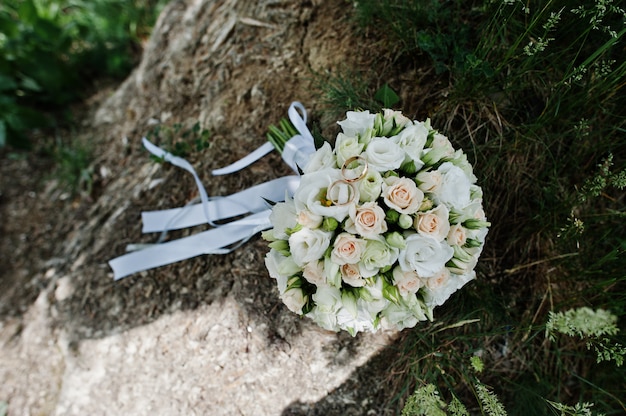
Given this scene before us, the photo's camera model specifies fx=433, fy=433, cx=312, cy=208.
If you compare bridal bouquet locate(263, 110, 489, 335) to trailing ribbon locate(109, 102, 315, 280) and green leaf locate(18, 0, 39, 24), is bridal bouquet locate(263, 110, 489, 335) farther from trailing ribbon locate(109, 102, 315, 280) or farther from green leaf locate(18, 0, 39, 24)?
green leaf locate(18, 0, 39, 24)

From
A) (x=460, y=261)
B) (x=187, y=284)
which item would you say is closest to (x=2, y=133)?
(x=187, y=284)

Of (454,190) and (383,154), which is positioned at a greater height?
(383,154)

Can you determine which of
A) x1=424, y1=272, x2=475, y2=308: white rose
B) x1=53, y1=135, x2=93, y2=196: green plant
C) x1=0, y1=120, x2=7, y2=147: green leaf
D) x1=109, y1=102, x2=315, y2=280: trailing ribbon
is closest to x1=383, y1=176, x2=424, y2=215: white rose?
x1=424, y1=272, x2=475, y2=308: white rose

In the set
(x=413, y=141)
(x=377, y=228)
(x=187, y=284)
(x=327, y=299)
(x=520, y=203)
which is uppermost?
(x=413, y=141)

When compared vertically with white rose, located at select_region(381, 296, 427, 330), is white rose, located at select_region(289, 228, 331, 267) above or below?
above

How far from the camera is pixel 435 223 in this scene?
A: 3.92 ft

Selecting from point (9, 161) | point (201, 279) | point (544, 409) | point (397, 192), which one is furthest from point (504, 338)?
point (9, 161)

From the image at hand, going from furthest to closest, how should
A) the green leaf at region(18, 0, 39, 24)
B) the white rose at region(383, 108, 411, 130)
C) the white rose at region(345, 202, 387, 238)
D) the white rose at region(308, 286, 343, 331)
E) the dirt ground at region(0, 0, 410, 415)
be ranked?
the green leaf at region(18, 0, 39, 24) → the dirt ground at region(0, 0, 410, 415) → the white rose at region(383, 108, 411, 130) → the white rose at region(308, 286, 343, 331) → the white rose at region(345, 202, 387, 238)

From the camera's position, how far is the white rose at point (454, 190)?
4.09ft

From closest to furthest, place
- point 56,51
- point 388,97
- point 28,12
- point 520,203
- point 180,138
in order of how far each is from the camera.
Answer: point 388,97
point 520,203
point 180,138
point 28,12
point 56,51

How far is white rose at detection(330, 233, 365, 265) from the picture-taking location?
117 centimetres

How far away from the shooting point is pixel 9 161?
10.9 feet

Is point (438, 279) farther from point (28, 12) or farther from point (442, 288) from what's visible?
point (28, 12)

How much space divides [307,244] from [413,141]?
0.45 m
